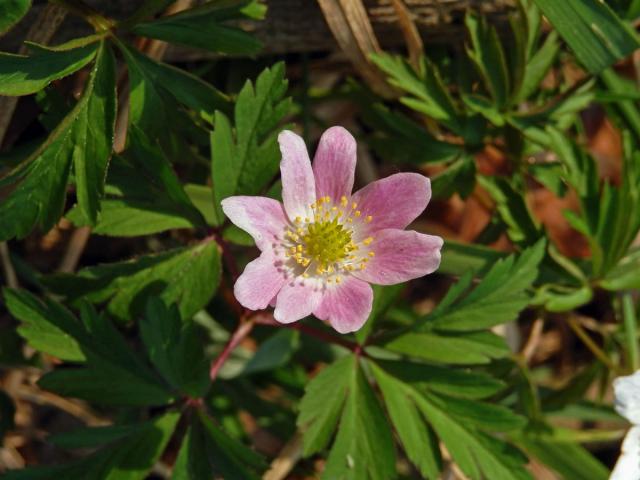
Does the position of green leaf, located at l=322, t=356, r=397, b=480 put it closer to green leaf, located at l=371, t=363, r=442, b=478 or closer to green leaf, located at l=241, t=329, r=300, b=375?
green leaf, located at l=371, t=363, r=442, b=478

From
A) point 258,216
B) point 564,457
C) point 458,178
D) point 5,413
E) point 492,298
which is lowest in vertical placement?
point 564,457

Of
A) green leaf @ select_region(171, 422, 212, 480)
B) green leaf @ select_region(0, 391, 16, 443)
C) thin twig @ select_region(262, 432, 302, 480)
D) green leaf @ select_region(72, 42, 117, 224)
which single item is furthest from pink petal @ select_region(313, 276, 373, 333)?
green leaf @ select_region(0, 391, 16, 443)

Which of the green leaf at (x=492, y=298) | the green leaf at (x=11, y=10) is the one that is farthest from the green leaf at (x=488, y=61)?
the green leaf at (x=11, y=10)

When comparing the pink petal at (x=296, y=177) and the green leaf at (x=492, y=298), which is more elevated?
the pink petal at (x=296, y=177)

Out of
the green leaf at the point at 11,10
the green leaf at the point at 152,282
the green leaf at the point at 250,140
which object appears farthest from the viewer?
the green leaf at the point at 152,282

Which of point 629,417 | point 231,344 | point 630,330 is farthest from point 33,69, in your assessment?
point 630,330

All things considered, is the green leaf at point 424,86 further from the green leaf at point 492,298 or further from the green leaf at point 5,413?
the green leaf at point 5,413

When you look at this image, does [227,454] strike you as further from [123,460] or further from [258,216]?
[258,216]
